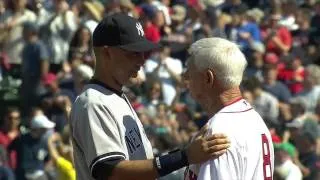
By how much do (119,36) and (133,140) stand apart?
0.47 meters

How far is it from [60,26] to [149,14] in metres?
2.00

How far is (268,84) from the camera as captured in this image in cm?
1457

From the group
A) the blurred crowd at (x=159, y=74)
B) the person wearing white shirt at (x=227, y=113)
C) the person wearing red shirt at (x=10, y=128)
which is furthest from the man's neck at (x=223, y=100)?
the person wearing red shirt at (x=10, y=128)

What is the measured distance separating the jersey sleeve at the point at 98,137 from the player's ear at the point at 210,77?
0.53 metres

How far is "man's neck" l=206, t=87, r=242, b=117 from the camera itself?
4.43 metres

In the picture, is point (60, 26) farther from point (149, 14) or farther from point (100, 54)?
point (100, 54)

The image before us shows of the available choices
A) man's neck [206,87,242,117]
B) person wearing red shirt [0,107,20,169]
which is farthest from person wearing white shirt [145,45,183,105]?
man's neck [206,87,242,117]

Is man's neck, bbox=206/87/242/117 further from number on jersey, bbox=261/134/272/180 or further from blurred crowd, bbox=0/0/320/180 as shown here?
blurred crowd, bbox=0/0/320/180

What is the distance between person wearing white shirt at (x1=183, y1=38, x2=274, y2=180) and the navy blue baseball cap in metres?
0.38

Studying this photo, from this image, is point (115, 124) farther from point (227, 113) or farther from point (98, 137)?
point (227, 113)

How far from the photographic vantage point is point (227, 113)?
442 cm

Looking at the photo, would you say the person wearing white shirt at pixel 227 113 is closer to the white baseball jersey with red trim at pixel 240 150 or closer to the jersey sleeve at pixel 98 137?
the white baseball jersey with red trim at pixel 240 150

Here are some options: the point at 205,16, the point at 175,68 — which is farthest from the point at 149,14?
the point at 175,68

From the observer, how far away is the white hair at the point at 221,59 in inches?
171
